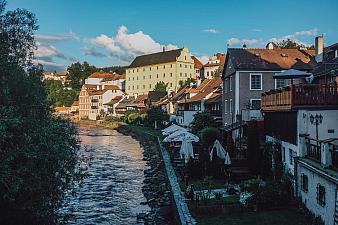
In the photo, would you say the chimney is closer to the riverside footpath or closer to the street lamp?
the riverside footpath

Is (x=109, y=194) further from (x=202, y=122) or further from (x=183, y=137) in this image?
(x=202, y=122)

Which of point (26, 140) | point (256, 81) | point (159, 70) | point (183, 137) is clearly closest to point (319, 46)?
point (256, 81)

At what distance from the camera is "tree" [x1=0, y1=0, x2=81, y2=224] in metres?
13.0

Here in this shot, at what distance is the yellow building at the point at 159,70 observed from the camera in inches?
5389

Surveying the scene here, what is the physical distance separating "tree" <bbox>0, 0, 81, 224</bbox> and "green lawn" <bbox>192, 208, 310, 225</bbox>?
5693mm

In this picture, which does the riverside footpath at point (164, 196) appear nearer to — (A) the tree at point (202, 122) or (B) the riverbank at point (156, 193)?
(B) the riverbank at point (156, 193)

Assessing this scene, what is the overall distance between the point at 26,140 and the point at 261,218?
9203mm

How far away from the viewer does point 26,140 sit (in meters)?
13.4

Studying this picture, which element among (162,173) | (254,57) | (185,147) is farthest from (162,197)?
(254,57)

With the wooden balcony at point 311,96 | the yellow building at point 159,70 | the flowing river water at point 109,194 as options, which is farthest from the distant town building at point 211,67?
the wooden balcony at point 311,96

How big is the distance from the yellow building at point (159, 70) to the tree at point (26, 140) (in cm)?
11557

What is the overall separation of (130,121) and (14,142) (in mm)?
80105

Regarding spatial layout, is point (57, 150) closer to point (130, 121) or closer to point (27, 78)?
point (27, 78)

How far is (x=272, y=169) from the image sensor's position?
74.8 ft
